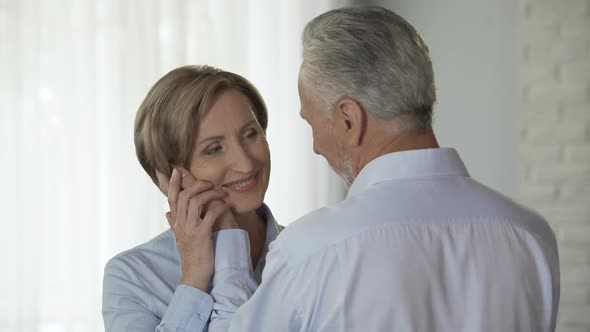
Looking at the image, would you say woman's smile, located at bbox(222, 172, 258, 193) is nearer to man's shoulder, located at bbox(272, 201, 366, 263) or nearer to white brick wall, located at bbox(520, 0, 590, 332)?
man's shoulder, located at bbox(272, 201, 366, 263)

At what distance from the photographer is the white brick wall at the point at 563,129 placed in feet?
13.6

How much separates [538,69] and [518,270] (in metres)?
2.97

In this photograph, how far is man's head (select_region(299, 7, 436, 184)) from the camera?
1.42m

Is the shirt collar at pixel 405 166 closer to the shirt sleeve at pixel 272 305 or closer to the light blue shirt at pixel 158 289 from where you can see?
the shirt sleeve at pixel 272 305

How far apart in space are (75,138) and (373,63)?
2850 mm

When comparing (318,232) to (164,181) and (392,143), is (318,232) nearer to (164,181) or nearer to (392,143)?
(392,143)

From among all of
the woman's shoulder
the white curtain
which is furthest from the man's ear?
the white curtain

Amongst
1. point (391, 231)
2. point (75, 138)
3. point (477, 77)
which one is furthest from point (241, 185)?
point (477, 77)

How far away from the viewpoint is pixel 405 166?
4.70 feet

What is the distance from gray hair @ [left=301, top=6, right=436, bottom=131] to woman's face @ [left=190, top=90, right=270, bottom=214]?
65cm

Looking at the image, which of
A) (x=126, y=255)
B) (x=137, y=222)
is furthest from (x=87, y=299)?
(x=126, y=255)

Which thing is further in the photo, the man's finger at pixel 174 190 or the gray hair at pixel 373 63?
the man's finger at pixel 174 190

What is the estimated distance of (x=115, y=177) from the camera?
4059 mm

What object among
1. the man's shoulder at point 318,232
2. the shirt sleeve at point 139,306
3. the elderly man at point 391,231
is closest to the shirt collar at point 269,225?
the shirt sleeve at point 139,306
